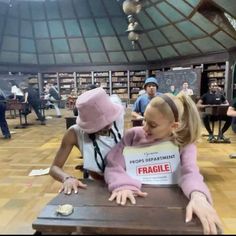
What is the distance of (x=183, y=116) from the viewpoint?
1.08m

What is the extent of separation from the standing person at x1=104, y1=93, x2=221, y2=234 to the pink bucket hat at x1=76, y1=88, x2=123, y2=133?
11 cm

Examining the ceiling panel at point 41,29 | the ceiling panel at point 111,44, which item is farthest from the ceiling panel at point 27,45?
the ceiling panel at point 111,44

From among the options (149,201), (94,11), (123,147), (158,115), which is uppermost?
(94,11)

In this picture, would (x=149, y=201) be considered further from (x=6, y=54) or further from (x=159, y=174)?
(x=6, y=54)

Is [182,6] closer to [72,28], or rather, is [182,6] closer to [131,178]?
[72,28]

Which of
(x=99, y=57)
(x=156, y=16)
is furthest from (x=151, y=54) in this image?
(x=99, y=57)

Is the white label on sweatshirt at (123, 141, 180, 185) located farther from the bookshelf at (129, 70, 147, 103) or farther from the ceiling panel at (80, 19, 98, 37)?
the bookshelf at (129, 70, 147, 103)

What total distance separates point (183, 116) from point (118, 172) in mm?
344

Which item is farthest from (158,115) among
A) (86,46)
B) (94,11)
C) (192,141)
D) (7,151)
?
(86,46)

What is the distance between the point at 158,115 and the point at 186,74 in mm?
10106

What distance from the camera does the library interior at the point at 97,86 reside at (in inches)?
42.3

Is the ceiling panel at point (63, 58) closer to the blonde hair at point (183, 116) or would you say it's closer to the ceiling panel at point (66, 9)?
the ceiling panel at point (66, 9)

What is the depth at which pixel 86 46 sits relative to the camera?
12.8 meters

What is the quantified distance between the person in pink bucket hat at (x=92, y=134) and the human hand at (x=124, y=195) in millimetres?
158
